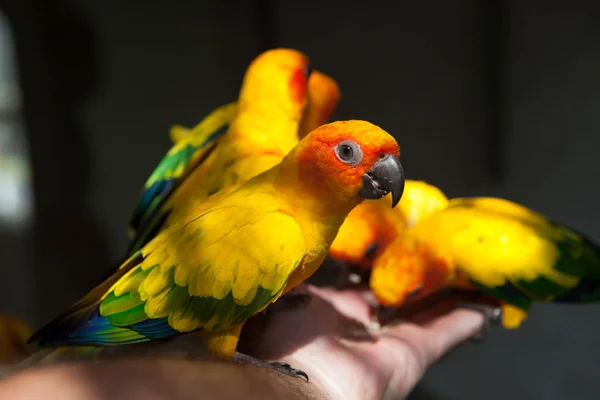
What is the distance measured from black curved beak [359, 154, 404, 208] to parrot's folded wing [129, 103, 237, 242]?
66 centimetres

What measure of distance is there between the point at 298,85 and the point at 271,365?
66 centimetres

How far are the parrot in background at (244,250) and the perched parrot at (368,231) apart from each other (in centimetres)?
38

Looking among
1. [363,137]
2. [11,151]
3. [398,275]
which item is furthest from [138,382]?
[11,151]

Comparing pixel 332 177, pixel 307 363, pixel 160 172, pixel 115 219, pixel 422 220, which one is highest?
pixel 332 177

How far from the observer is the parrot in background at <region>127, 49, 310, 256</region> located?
3.90 ft

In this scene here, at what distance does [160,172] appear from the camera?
4.74 ft

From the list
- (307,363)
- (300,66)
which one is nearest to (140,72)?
(300,66)

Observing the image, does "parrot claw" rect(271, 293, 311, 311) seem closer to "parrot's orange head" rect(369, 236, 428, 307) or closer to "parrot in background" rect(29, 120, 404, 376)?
"parrot's orange head" rect(369, 236, 428, 307)

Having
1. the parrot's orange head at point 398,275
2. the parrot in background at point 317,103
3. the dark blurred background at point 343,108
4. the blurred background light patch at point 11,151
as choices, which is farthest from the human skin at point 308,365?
the blurred background light patch at point 11,151

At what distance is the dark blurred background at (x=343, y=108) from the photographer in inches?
77.2

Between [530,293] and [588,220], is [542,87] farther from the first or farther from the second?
[530,293]

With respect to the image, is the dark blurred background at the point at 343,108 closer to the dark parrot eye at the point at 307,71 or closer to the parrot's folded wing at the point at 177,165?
the dark parrot eye at the point at 307,71

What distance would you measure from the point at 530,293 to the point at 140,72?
223 centimetres

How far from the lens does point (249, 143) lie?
124 cm
